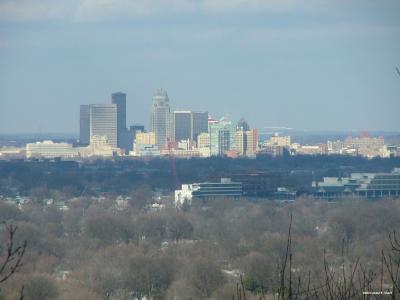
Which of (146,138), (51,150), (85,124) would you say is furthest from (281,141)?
(85,124)

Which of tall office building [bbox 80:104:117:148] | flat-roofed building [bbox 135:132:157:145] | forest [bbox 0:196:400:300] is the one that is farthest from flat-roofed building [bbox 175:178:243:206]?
tall office building [bbox 80:104:117:148]

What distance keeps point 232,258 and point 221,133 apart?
103m

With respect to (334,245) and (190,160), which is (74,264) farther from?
(190,160)

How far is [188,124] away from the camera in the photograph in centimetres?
16300

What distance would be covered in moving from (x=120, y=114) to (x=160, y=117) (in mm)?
6149

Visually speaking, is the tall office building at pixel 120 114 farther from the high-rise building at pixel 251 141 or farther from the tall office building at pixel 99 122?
the high-rise building at pixel 251 141

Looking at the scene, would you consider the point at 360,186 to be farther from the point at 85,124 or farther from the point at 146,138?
the point at 85,124

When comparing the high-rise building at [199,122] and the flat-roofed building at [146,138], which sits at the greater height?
the high-rise building at [199,122]

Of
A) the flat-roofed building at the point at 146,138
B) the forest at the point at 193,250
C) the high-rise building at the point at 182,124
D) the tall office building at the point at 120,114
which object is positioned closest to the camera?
the forest at the point at 193,250

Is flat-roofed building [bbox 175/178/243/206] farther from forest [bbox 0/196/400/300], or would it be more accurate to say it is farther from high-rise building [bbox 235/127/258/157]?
high-rise building [bbox 235/127/258/157]

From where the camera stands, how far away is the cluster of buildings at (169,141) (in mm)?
142288

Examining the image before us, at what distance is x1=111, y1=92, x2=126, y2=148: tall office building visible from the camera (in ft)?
547

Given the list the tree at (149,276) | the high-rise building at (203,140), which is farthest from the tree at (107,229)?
the high-rise building at (203,140)

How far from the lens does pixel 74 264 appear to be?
128 ft
